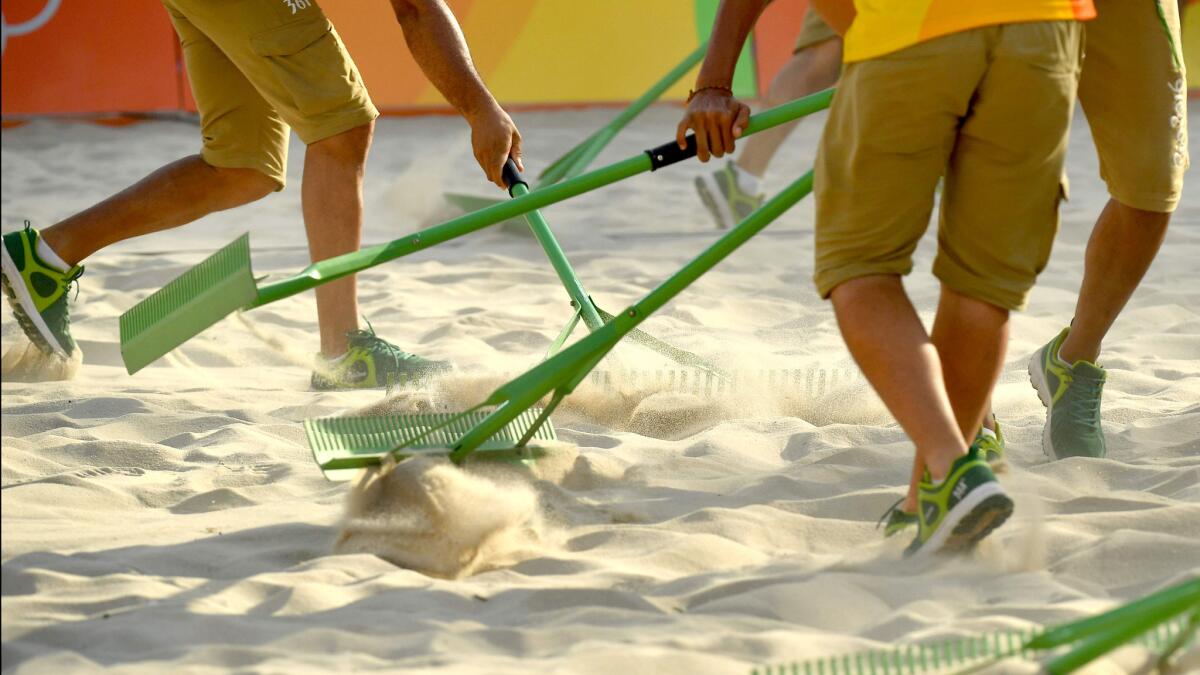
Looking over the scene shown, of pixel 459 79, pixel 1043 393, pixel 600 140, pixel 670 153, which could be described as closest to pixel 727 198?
pixel 600 140

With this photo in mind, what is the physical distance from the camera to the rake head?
252 centimetres

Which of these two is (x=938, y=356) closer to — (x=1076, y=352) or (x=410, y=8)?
(x=1076, y=352)

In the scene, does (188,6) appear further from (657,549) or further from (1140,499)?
(1140,499)

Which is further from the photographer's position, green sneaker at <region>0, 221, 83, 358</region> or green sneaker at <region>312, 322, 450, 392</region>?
green sneaker at <region>312, 322, 450, 392</region>

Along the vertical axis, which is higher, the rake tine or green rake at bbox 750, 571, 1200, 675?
the rake tine

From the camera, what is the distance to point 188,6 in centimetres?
323

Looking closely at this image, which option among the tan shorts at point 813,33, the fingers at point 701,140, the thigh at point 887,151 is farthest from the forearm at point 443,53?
the tan shorts at point 813,33

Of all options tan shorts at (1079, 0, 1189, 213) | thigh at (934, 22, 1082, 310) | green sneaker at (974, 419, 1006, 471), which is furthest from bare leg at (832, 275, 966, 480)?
tan shorts at (1079, 0, 1189, 213)

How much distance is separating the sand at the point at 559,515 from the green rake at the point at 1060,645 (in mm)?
53

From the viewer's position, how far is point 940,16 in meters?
1.98

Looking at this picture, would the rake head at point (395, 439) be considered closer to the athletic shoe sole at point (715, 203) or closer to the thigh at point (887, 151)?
the thigh at point (887, 151)

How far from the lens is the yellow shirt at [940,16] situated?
6.47ft

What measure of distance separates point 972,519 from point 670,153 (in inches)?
35.2

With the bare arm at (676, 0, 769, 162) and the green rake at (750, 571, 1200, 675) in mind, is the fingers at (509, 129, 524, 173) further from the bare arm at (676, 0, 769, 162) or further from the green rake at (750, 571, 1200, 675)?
the green rake at (750, 571, 1200, 675)
